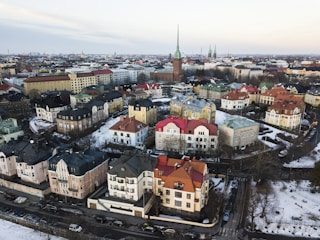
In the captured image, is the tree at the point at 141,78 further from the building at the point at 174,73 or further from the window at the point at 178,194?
the window at the point at 178,194

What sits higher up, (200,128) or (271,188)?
(200,128)

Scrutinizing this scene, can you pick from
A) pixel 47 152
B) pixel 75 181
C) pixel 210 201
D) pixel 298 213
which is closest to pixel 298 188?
pixel 298 213

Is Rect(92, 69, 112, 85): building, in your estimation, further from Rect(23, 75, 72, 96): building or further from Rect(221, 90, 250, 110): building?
Rect(221, 90, 250, 110): building

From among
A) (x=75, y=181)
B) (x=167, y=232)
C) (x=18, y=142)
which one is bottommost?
(x=167, y=232)

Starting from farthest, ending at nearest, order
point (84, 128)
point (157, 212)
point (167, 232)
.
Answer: point (84, 128) < point (157, 212) < point (167, 232)

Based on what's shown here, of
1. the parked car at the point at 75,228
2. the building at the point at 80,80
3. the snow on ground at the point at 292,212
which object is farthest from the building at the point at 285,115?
Answer: the building at the point at 80,80

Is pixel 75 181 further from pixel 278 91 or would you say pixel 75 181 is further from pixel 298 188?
pixel 278 91

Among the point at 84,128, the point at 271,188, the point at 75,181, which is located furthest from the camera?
the point at 84,128

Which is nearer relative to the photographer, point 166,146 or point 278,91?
point 166,146
